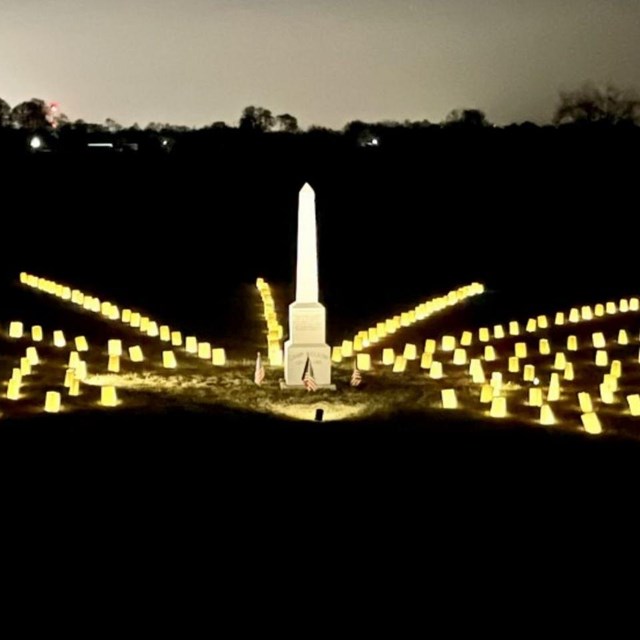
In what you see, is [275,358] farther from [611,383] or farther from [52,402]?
[611,383]

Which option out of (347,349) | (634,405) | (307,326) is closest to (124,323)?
(347,349)

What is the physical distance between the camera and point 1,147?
5384 cm

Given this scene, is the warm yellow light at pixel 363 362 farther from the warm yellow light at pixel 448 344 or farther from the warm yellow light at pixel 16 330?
the warm yellow light at pixel 16 330

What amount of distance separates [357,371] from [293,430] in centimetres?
264

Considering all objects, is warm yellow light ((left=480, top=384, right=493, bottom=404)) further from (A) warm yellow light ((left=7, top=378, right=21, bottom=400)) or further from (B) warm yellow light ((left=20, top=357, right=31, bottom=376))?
(B) warm yellow light ((left=20, top=357, right=31, bottom=376))

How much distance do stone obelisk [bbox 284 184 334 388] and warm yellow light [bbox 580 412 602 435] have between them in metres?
3.43

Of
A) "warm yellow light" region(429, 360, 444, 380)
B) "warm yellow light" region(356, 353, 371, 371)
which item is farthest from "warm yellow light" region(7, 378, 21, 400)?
"warm yellow light" region(429, 360, 444, 380)

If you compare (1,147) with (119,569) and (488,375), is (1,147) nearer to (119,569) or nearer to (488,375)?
(488,375)

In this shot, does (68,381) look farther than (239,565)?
Yes

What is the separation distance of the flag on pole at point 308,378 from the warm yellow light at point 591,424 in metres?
3.48

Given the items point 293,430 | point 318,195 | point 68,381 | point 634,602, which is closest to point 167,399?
point 68,381

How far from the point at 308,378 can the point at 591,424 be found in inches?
144

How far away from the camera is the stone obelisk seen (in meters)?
13.1

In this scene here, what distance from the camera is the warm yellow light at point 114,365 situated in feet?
45.6
